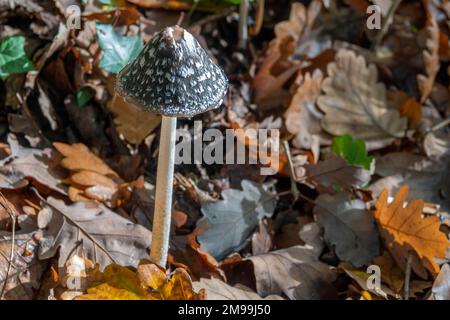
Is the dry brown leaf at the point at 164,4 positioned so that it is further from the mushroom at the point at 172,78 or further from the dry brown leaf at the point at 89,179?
the mushroom at the point at 172,78

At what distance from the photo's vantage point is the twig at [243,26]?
4.20 m

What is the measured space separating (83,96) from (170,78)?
50.9 inches

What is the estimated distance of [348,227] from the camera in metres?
3.54

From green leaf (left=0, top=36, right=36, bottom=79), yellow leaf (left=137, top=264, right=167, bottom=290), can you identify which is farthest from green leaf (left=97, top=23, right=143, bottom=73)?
yellow leaf (left=137, top=264, right=167, bottom=290)

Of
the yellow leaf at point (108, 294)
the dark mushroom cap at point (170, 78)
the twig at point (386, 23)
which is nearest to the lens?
the dark mushroom cap at point (170, 78)

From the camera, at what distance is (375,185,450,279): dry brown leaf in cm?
329

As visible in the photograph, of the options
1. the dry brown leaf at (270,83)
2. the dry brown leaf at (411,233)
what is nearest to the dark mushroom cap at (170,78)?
the dry brown leaf at (411,233)

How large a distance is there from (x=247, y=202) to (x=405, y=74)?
1790mm

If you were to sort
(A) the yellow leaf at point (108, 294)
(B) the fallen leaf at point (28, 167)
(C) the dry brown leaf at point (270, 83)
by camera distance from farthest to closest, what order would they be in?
(C) the dry brown leaf at point (270, 83)
(B) the fallen leaf at point (28, 167)
(A) the yellow leaf at point (108, 294)

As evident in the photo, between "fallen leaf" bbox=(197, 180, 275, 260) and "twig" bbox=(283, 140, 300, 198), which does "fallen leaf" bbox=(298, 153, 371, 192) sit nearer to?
"twig" bbox=(283, 140, 300, 198)

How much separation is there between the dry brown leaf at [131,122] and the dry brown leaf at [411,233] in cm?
137
